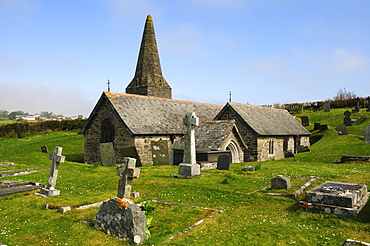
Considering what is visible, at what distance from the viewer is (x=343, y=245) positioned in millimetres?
6836

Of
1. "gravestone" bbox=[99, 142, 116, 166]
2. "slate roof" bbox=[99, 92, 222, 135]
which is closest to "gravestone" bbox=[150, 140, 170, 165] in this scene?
"slate roof" bbox=[99, 92, 222, 135]

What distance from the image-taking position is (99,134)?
2802cm

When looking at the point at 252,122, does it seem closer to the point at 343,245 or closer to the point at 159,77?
the point at 159,77

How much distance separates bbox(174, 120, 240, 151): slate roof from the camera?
22688 mm

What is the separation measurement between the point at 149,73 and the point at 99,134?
13.6 m

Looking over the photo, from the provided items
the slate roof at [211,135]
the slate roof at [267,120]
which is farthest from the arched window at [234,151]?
the slate roof at [267,120]

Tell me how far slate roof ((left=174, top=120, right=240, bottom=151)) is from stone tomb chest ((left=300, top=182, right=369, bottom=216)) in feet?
41.3

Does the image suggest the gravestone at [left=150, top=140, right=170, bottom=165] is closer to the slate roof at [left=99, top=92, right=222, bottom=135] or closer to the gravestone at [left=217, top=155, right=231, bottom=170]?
the slate roof at [left=99, top=92, right=222, bottom=135]

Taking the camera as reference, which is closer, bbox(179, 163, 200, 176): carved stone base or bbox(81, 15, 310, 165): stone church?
bbox(179, 163, 200, 176): carved stone base

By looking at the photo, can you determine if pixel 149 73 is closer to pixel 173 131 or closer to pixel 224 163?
pixel 173 131

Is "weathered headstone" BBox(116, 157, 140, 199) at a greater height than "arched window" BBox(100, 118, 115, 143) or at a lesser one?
lesser

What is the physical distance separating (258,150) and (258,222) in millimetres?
20158

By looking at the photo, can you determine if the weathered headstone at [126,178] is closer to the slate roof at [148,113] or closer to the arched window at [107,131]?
the slate roof at [148,113]

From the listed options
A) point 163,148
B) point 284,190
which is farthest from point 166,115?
point 284,190
